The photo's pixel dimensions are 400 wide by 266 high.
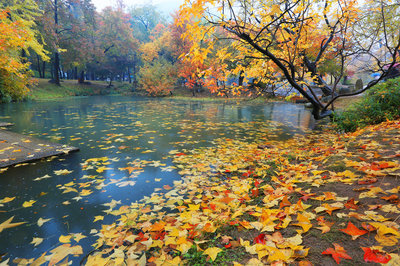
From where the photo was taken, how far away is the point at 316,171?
9.97 ft

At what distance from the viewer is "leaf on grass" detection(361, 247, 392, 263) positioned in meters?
1.32

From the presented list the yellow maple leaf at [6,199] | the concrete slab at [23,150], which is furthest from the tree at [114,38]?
the yellow maple leaf at [6,199]

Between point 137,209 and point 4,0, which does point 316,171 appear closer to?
point 137,209

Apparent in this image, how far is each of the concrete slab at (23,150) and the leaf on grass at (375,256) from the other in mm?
5452

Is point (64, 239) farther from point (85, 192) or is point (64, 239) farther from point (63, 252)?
point (85, 192)

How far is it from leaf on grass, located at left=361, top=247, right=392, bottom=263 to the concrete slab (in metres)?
5.45

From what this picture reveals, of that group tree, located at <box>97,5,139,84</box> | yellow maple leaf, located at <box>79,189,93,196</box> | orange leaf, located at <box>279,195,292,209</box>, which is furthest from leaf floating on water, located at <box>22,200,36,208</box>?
tree, located at <box>97,5,139,84</box>

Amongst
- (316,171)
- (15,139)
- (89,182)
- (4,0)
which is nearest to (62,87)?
(4,0)

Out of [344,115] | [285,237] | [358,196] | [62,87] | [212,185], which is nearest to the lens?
[285,237]

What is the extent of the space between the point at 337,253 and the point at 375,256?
0.21 m

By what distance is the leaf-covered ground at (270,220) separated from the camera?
159 cm

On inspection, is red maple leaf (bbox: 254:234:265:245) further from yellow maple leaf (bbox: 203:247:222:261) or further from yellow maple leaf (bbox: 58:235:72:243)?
yellow maple leaf (bbox: 58:235:72:243)

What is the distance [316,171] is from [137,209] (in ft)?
8.40

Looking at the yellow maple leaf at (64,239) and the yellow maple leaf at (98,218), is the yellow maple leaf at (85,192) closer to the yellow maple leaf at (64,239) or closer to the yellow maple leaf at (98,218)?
the yellow maple leaf at (98,218)
